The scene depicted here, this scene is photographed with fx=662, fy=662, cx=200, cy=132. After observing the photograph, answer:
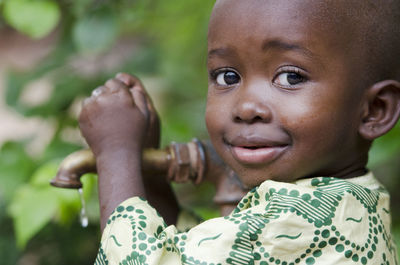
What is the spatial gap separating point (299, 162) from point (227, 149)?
148 mm

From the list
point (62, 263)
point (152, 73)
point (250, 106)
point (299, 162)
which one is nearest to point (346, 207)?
point (299, 162)

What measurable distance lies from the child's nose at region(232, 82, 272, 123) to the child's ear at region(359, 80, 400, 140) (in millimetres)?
197

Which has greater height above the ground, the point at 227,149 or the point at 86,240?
the point at 227,149

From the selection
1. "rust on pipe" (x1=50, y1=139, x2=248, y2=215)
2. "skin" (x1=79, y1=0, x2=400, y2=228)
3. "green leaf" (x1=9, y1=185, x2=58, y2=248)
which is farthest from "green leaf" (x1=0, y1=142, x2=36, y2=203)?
"skin" (x1=79, y1=0, x2=400, y2=228)

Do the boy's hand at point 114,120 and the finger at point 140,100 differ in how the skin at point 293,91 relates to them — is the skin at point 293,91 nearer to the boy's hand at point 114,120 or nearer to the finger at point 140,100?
the boy's hand at point 114,120

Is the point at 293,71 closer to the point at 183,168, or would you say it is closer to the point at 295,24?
the point at 295,24

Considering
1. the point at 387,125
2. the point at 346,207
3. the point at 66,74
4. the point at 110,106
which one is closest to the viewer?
the point at 346,207

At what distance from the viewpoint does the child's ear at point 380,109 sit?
1.23 m

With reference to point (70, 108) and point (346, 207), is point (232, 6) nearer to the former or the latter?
point (346, 207)

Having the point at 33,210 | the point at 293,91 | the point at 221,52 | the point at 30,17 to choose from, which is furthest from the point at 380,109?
the point at 30,17

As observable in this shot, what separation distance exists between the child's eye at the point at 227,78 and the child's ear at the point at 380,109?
24 centimetres

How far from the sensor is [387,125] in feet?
4.11

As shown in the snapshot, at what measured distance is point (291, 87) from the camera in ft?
Result: 3.84

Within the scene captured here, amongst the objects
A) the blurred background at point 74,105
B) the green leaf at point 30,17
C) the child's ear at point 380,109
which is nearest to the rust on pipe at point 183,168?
the child's ear at point 380,109
